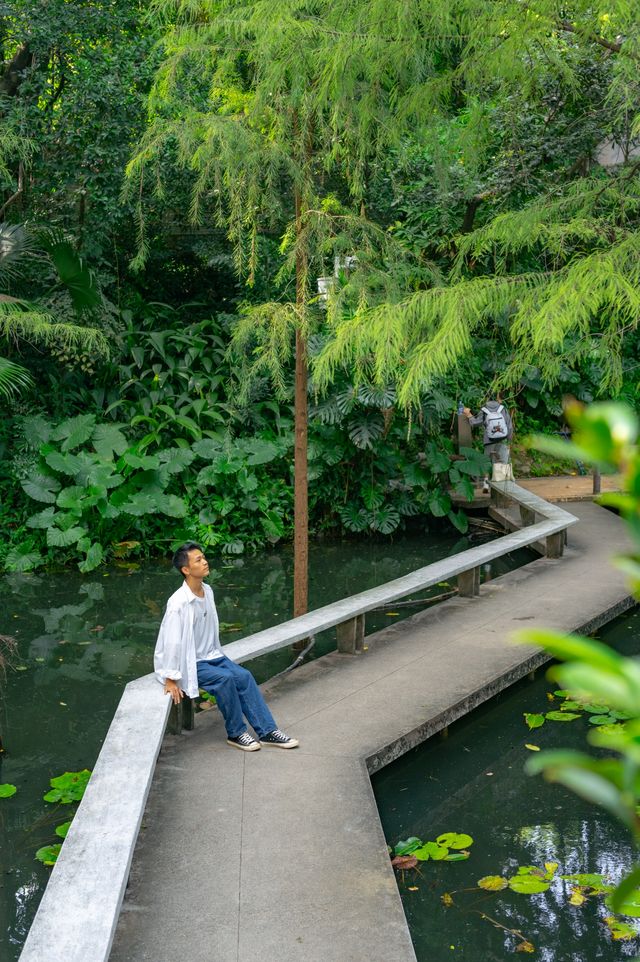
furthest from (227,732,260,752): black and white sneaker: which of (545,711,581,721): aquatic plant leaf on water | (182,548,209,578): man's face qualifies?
(545,711,581,721): aquatic plant leaf on water

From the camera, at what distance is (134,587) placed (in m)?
11.1

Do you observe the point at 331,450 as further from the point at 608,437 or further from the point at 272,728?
the point at 608,437

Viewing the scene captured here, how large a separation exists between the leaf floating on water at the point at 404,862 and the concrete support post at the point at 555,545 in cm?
602

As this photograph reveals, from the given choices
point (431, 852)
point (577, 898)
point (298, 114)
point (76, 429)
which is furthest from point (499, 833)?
point (76, 429)

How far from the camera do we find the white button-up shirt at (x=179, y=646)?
541cm

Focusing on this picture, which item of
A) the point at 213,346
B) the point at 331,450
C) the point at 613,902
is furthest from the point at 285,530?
the point at 613,902

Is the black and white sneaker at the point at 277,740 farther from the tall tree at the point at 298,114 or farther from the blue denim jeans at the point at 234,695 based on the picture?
the tall tree at the point at 298,114

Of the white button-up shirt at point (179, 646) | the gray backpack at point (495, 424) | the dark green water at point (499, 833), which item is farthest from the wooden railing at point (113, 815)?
the gray backpack at point (495, 424)

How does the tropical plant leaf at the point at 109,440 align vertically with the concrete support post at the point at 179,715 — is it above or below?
above

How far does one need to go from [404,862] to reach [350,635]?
2576 millimetres

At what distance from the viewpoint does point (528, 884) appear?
4.71 meters

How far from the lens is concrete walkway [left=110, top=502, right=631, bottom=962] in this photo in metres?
3.83

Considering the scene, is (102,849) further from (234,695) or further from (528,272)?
(528,272)

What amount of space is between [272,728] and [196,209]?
4185 mm
